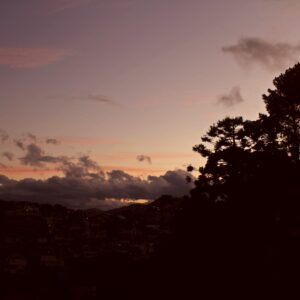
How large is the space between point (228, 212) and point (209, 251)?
11.2ft

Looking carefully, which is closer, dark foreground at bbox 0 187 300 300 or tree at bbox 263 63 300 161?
dark foreground at bbox 0 187 300 300

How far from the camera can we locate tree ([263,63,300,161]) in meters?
41.8

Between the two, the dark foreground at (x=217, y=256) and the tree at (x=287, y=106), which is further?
the tree at (x=287, y=106)

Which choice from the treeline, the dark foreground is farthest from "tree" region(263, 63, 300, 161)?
the dark foreground

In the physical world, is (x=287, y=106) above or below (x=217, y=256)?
above

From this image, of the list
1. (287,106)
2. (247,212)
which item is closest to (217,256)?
(247,212)

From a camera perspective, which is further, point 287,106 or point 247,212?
point 287,106

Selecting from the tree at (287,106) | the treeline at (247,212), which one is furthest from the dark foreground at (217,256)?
the tree at (287,106)

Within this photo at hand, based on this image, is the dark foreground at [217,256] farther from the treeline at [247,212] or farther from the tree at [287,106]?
the tree at [287,106]

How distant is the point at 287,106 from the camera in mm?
43188

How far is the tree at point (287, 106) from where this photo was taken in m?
41.8

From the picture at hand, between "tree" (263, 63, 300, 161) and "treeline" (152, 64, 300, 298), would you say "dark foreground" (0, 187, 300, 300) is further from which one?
"tree" (263, 63, 300, 161)

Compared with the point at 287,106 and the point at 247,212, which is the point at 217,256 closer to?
the point at 247,212

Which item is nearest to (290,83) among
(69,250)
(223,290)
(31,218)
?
(223,290)
